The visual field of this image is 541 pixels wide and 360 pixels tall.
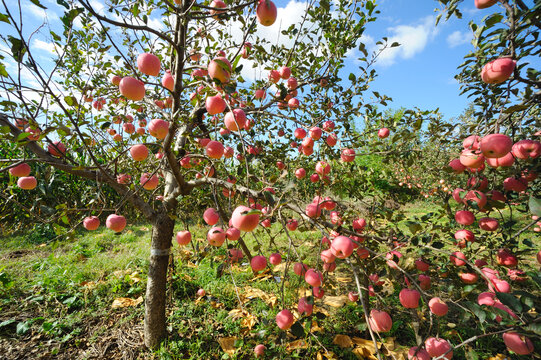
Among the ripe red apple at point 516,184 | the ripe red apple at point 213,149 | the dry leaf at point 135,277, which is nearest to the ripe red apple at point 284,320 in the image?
the ripe red apple at point 213,149

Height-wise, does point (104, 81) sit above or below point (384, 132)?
above

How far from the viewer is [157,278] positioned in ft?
6.55

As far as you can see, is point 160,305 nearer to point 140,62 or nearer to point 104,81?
point 140,62

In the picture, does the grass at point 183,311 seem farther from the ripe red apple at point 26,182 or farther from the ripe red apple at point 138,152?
the ripe red apple at point 138,152

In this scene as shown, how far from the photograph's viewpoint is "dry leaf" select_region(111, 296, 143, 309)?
8.48 feet

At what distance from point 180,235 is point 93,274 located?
8.58 ft

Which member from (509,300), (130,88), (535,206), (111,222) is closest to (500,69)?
(535,206)

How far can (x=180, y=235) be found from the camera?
164 centimetres

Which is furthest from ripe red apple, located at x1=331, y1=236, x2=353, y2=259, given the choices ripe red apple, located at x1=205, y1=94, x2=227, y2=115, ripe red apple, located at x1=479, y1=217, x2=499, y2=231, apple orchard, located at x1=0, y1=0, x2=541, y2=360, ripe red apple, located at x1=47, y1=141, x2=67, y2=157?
ripe red apple, located at x1=47, y1=141, x2=67, y2=157

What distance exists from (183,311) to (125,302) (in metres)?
0.72

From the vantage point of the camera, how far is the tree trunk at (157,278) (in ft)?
6.53

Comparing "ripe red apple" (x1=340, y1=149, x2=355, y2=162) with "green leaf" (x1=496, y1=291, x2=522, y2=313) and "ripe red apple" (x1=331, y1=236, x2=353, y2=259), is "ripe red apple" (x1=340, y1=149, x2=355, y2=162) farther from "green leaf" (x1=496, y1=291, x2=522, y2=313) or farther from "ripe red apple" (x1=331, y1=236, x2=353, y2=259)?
"green leaf" (x1=496, y1=291, x2=522, y2=313)

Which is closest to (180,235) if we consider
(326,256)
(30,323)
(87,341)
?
(326,256)

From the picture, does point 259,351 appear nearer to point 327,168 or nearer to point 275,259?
point 275,259
